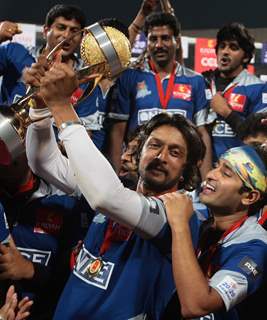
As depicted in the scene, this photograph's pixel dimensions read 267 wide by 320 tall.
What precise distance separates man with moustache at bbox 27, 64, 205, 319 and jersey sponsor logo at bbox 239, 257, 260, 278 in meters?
0.22

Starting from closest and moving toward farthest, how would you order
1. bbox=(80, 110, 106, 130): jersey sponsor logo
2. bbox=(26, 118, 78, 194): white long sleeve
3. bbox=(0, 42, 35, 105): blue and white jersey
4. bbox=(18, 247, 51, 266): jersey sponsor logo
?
1. bbox=(26, 118, 78, 194): white long sleeve
2. bbox=(18, 247, 51, 266): jersey sponsor logo
3. bbox=(0, 42, 35, 105): blue and white jersey
4. bbox=(80, 110, 106, 130): jersey sponsor logo

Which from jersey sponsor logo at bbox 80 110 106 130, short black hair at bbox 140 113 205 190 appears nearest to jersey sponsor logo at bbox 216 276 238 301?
short black hair at bbox 140 113 205 190

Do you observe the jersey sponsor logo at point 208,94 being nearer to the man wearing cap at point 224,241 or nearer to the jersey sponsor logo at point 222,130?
the jersey sponsor logo at point 222,130

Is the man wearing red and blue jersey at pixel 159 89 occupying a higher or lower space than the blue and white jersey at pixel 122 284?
lower

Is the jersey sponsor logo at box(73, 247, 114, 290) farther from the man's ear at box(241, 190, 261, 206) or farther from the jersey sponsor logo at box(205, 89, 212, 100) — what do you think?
the jersey sponsor logo at box(205, 89, 212, 100)

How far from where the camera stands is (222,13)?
10.9m

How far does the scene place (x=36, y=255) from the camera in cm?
246

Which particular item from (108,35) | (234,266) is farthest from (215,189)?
(108,35)

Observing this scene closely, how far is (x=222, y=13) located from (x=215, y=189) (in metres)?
9.08

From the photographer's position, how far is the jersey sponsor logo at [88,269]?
6.25 ft

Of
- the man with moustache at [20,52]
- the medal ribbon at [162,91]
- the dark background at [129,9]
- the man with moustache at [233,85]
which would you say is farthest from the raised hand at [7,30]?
the dark background at [129,9]

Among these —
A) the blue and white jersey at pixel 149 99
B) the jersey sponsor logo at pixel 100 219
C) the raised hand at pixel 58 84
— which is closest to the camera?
the raised hand at pixel 58 84

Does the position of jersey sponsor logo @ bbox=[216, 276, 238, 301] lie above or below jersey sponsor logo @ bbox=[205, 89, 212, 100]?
above

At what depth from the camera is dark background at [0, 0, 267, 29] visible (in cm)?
1066
